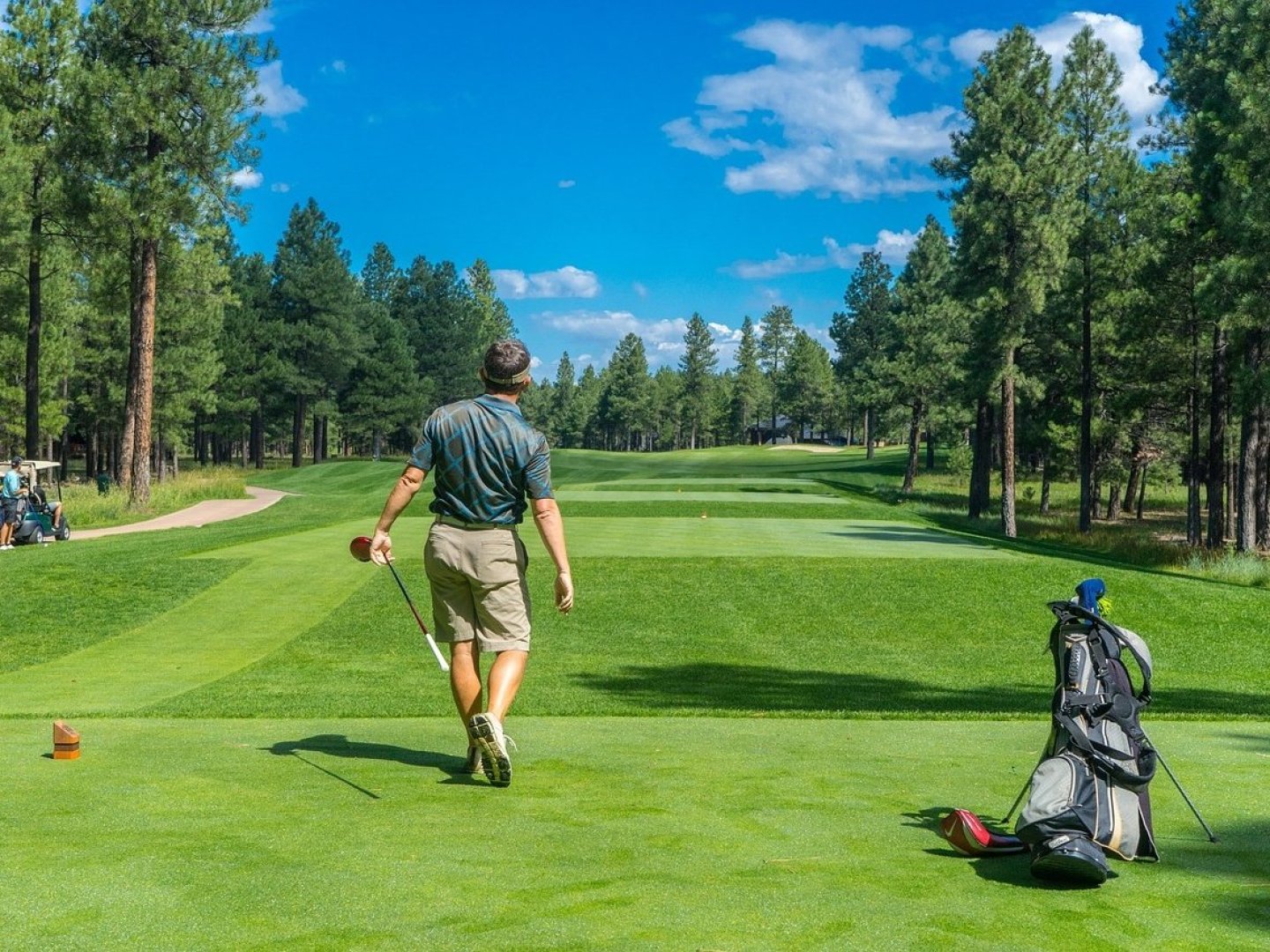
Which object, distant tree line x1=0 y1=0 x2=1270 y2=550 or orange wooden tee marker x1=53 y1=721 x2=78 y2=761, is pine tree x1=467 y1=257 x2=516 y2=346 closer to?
distant tree line x1=0 y1=0 x2=1270 y2=550

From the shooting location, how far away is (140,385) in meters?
34.8

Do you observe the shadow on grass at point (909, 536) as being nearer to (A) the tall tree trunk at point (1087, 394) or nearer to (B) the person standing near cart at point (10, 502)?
(A) the tall tree trunk at point (1087, 394)

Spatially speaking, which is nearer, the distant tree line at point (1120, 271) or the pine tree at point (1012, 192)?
the distant tree line at point (1120, 271)

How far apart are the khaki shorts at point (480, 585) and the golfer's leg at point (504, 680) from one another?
0.05 m

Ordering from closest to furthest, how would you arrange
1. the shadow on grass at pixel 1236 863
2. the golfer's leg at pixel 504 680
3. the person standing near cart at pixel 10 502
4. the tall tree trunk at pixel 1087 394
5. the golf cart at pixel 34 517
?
the shadow on grass at pixel 1236 863, the golfer's leg at pixel 504 680, the person standing near cart at pixel 10 502, the golf cart at pixel 34 517, the tall tree trunk at pixel 1087 394

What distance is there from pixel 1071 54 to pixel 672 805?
144ft

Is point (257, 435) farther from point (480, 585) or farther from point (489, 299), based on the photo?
point (480, 585)

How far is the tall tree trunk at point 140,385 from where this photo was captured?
114ft

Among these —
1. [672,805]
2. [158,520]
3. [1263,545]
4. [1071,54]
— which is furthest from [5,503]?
[1071,54]

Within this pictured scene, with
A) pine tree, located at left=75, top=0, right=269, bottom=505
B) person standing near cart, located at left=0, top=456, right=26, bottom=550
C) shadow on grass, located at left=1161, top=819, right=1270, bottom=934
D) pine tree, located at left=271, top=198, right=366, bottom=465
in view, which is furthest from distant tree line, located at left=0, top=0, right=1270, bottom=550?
shadow on grass, located at left=1161, top=819, right=1270, bottom=934

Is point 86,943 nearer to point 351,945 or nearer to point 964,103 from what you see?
point 351,945

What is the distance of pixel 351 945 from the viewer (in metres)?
3.60

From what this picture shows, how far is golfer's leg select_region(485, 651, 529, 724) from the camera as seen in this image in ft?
20.5

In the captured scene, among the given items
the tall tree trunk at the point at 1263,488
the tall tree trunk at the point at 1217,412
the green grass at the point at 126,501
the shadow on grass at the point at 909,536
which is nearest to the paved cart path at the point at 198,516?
the green grass at the point at 126,501
